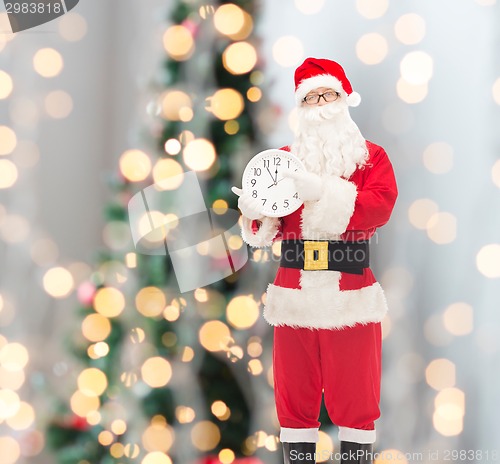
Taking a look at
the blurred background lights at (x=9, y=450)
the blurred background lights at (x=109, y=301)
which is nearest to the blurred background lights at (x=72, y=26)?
the blurred background lights at (x=109, y=301)

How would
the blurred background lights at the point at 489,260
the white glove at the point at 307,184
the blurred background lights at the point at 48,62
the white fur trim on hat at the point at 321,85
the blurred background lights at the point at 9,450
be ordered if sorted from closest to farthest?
the white glove at the point at 307,184
the white fur trim on hat at the point at 321,85
the blurred background lights at the point at 489,260
the blurred background lights at the point at 9,450
the blurred background lights at the point at 48,62

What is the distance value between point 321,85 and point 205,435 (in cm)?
112

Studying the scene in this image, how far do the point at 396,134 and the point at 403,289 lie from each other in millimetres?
504

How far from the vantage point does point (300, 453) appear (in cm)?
157

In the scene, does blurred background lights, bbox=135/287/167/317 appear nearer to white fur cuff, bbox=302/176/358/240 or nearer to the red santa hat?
white fur cuff, bbox=302/176/358/240

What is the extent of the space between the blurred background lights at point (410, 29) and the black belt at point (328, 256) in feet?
2.49

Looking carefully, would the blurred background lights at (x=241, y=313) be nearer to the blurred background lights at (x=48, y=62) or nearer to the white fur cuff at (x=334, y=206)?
the white fur cuff at (x=334, y=206)

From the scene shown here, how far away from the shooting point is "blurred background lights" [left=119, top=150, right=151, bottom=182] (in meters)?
1.92

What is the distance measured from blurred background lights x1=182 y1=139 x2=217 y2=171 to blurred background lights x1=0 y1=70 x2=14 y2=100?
66 cm

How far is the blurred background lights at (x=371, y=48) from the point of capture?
1.92 m

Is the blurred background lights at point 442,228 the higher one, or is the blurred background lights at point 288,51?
the blurred background lights at point 288,51

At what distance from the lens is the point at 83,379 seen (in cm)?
189

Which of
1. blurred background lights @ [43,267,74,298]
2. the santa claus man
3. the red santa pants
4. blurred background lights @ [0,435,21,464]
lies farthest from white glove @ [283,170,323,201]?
blurred background lights @ [0,435,21,464]

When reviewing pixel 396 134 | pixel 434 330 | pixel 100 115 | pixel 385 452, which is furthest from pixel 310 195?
pixel 100 115
